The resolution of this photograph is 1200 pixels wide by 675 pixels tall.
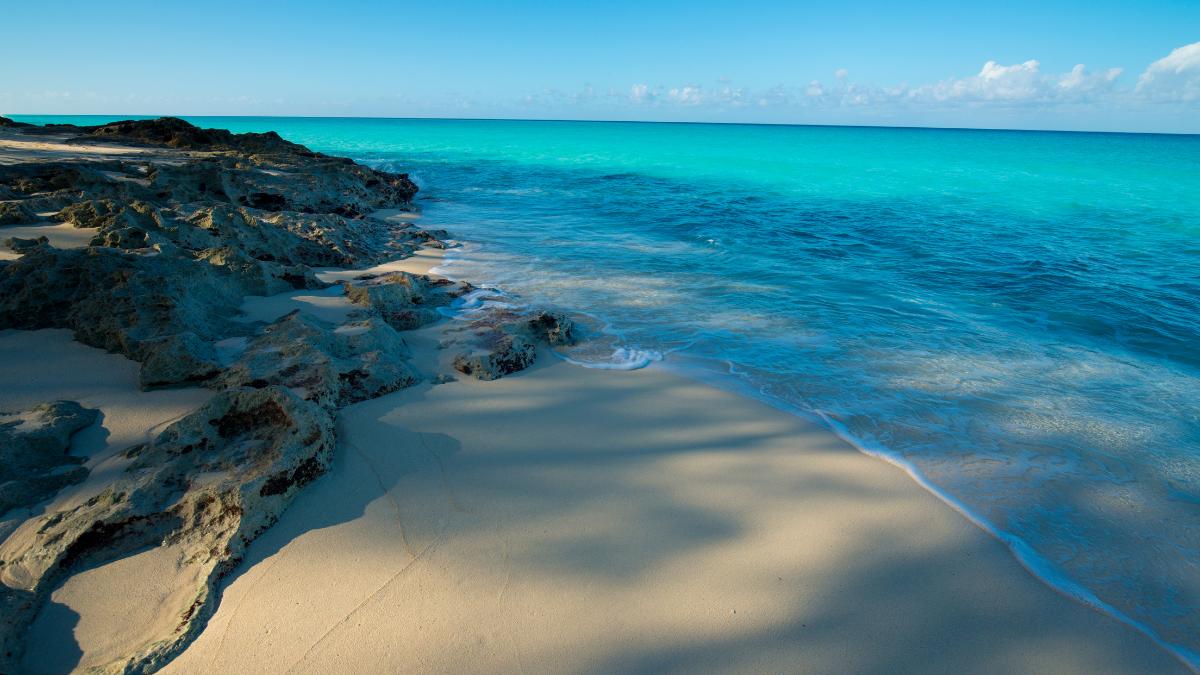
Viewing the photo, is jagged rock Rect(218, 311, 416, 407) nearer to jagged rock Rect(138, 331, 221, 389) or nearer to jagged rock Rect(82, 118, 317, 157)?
jagged rock Rect(138, 331, 221, 389)

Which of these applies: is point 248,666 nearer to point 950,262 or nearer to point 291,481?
point 291,481

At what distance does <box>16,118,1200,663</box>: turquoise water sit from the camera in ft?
10.6

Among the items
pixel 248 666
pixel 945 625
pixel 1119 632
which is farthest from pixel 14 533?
pixel 1119 632

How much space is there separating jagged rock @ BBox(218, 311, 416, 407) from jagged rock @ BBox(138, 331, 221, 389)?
15 centimetres

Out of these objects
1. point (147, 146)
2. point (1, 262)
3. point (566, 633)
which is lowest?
point (566, 633)

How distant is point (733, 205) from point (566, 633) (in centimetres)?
1629

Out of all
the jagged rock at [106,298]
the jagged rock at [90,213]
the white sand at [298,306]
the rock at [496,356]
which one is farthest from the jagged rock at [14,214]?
the rock at [496,356]

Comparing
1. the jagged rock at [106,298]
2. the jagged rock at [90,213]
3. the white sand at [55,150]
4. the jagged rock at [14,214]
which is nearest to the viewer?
the jagged rock at [106,298]

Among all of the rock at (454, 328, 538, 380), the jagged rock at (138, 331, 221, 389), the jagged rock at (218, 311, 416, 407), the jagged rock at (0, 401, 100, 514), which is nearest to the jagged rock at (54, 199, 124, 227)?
the jagged rock at (218, 311, 416, 407)

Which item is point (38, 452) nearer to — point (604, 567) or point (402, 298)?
point (604, 567)

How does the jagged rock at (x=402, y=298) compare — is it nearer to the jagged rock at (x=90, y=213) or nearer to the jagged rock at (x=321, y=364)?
the jagged rock at (x=321, y=364)

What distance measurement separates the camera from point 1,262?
Result: 402 cm

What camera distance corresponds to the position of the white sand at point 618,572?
2055mm

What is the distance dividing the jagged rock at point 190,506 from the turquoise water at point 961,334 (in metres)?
2.68
